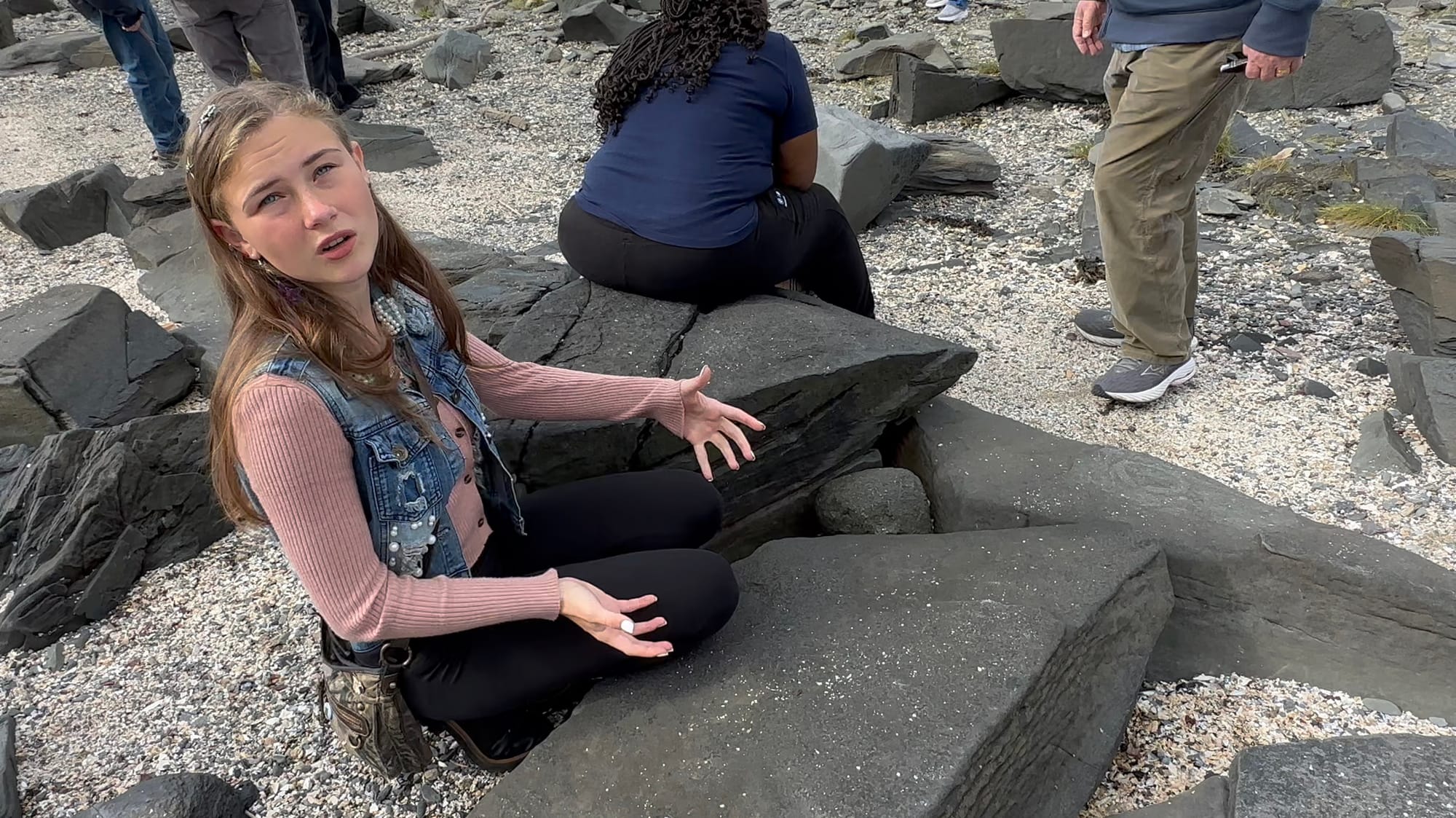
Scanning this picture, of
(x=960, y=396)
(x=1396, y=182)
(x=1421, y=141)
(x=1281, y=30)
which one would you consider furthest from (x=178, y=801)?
(x=1421, y=141)

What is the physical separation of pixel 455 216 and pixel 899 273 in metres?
2.43

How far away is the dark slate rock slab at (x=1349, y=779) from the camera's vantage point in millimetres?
1584

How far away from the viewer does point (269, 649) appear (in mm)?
2406

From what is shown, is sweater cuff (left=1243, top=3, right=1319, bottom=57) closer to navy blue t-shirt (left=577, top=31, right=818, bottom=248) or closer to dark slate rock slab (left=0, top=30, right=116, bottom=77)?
navy blue t-shirt (left=577, top=31, right=818, bottom=248)

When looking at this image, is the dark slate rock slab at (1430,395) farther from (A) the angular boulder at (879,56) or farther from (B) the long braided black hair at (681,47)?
(A) the angular boulder at (879,56)

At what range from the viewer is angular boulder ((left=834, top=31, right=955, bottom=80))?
680 centimetres

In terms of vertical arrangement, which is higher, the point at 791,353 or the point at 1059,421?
the point at 791,353

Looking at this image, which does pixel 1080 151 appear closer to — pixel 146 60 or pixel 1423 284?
pixel 1423 284

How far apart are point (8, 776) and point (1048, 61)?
5943mm

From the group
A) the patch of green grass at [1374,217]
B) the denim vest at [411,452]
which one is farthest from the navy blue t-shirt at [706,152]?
the patch of green grass at [1374,217]

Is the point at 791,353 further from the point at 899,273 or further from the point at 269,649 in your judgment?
the point at 899,273

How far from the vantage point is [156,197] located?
494 centimetres

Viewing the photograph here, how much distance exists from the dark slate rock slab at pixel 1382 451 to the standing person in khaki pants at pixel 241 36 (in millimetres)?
4792

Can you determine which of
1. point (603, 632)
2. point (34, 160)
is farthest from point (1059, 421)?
point (34, 160)
